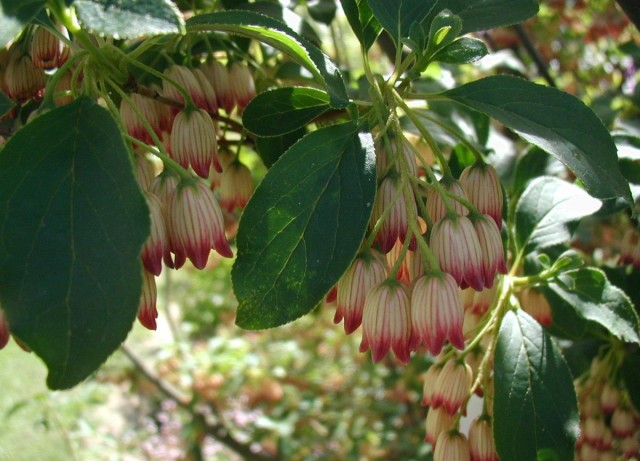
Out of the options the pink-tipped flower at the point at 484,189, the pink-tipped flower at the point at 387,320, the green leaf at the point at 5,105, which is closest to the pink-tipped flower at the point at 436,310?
the pink-tipped flower at the point at 387,320

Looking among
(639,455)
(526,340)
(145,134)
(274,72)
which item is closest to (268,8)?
(274,72)

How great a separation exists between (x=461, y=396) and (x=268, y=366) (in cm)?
243

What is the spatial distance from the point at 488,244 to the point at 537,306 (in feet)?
1.14

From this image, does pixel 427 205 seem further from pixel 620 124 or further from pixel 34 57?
pixel 620 124

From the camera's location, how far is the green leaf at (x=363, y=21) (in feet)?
3.03

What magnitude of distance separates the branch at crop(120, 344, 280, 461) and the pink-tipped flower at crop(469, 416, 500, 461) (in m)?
1.82

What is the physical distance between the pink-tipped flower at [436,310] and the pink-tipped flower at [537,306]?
1.22 ft

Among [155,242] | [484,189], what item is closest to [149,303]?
[155,242]

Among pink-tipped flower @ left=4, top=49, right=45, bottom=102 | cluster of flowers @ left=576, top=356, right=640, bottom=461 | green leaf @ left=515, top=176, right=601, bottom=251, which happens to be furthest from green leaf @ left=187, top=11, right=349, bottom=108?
cluster of flowers @ left=576, top=356, right=640, bottom=461

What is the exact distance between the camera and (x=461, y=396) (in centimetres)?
96

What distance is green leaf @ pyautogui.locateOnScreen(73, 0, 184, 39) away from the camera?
1.98 ft

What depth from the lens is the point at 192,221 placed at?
2.49 ft

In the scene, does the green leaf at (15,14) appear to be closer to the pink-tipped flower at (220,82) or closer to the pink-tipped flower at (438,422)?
the pink-tipped flower at (220,82)

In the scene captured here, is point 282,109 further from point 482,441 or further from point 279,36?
point 482,441
